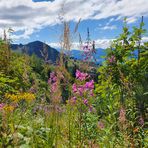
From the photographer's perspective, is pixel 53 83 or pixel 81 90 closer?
pixel 81 90

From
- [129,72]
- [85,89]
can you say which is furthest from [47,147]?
[129,72]

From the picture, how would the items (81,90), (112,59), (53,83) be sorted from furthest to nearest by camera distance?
(112,59) < (53,83) < (81,90)

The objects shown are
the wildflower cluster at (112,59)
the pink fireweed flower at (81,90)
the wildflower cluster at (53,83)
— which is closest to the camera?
the pink fireweed flower at (81,90)

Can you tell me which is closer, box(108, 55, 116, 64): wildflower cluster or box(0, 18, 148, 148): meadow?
box(0, 18, 148, 148): meadow

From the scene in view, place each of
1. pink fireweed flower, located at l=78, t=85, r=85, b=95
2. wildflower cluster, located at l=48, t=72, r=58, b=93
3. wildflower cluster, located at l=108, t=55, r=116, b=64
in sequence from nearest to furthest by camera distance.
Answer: pink fireweed flower, located at l=78, t=85, r=85, b=95, wildflower cluster, located at l=48, t=72, r=58, b=93, wildflower cluster, located at l=108, t=55, r=116, b=64

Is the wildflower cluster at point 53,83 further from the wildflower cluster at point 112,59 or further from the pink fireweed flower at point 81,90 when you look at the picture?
the wildflower cluster at point 112,59

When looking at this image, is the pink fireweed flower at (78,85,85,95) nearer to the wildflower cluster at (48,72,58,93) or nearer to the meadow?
the meadow

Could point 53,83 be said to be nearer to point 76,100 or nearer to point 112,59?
point 76,100

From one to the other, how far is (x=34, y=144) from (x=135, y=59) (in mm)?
4427

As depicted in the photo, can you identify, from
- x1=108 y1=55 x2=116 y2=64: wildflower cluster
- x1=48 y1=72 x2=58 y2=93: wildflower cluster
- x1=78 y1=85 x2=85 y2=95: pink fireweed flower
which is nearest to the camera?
x1=78 y1=85 x2=85 y2=95: pink fireweed flower

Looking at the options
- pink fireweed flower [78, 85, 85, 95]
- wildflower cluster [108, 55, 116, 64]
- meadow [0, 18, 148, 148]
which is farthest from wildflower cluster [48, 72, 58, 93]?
wildflower cluster [108, 55, 116, 64]

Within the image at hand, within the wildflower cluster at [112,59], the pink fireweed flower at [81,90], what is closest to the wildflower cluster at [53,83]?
the pink fireweed flower at [81,90]

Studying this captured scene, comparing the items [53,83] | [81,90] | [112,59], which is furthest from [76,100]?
[112,59]

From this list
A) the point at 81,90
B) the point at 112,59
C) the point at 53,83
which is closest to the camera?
the point at 81,90
